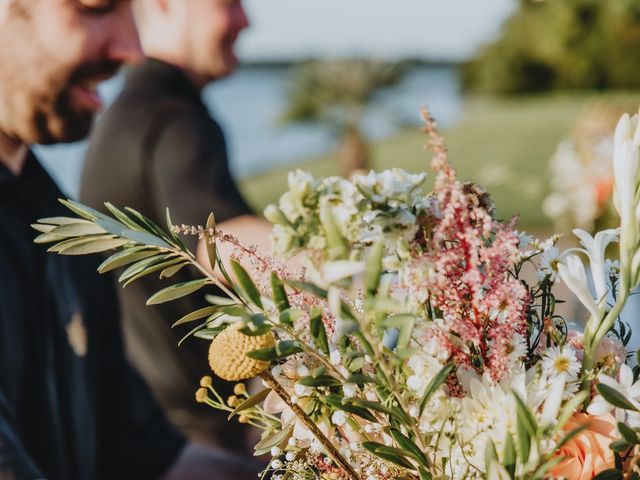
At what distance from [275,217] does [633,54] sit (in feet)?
85.0

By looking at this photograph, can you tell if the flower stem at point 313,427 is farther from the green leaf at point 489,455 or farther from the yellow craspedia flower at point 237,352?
the green leaf at point 489,455

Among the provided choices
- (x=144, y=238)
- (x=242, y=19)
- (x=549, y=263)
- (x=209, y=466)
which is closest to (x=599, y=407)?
(x=549, y=263)

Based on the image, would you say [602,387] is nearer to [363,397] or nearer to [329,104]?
[363,397]

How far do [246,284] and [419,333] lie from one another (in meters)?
0.15

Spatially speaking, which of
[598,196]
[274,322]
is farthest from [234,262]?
[598,196]

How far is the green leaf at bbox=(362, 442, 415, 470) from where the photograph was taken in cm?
68

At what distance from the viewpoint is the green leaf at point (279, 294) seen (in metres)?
0.62

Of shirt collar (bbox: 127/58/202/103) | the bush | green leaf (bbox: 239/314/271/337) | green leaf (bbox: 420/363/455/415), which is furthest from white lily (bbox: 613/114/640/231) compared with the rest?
the bush

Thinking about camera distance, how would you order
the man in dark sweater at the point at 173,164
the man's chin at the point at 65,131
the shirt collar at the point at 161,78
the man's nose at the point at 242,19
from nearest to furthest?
the man's chin at the point at 65,131 < the man in dark sweater at the point at 173,164 < the shirt collar at the point at 161,78 < the man's nose at the point at 242,19

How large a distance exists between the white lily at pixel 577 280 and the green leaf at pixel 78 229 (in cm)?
40

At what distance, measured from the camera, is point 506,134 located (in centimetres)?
2019

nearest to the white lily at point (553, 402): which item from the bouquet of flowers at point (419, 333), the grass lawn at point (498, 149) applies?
the bouquet of flowers at point (419, 333)

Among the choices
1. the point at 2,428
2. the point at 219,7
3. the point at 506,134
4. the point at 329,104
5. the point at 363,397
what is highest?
the point at 219,7

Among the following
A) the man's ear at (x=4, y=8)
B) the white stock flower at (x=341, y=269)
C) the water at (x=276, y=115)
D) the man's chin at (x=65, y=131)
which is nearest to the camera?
the white stock flower at (x=341, y=269)
